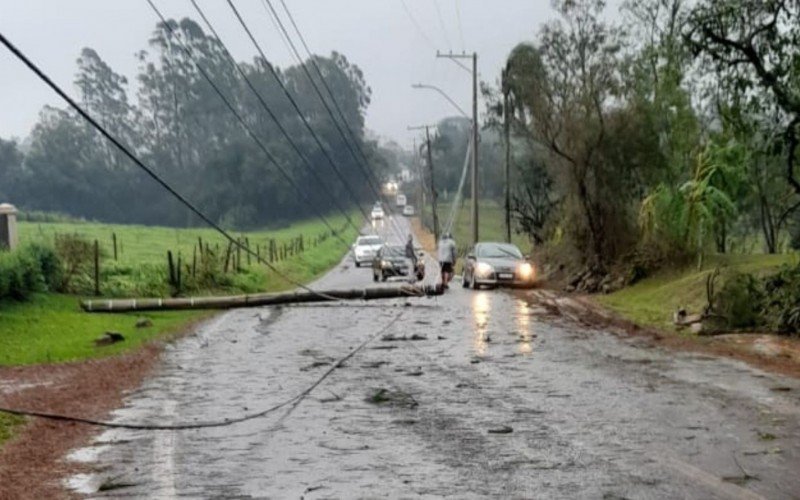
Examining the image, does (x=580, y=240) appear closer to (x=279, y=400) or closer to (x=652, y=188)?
(x=652, y=188)

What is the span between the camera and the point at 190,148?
120875 millimetres

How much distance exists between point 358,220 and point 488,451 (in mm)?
106665

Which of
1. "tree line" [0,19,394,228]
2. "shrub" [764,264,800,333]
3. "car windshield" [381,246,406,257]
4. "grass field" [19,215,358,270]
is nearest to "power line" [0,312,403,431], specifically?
"shrub" [764,264,800,333]

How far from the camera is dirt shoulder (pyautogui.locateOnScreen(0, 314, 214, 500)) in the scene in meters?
7.50

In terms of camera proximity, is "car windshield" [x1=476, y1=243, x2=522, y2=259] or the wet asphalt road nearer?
the wet asphalt road

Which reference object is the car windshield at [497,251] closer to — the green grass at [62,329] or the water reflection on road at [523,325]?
the water reflection on road at [523,325]

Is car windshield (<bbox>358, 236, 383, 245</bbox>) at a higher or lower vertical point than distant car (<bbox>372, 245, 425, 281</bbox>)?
higher

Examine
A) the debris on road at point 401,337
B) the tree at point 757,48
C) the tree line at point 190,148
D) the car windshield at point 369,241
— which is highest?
the tree line at point 190,148

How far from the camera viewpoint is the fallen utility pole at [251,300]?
2255cm

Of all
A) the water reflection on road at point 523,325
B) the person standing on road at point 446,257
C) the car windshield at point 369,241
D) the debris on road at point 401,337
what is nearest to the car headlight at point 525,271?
the person standing on road at point 446,257

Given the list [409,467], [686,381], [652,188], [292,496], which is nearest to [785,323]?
[686,381]

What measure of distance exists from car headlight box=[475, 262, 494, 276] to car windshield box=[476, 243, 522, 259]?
2.20 ft

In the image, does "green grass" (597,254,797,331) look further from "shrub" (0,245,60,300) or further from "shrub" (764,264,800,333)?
"shrub" (0,245,60,300)

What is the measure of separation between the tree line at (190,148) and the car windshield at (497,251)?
57.6 metres
